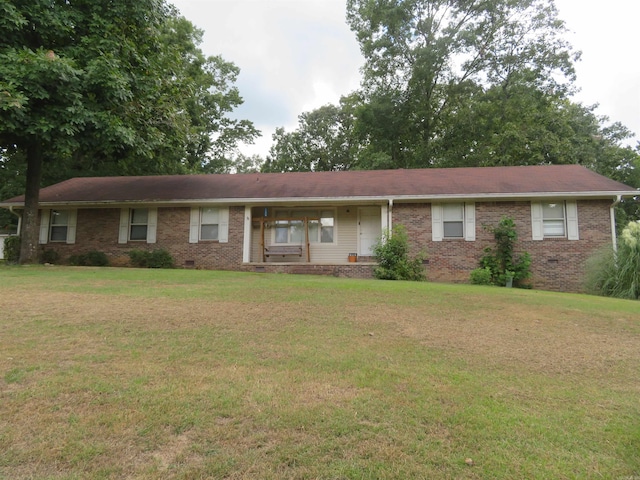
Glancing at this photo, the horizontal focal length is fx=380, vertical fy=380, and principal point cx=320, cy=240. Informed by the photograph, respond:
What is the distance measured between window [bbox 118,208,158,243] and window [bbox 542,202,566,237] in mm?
14124

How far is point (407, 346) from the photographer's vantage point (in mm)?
4445

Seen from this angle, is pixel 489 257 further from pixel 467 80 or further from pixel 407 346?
pixel 467 80

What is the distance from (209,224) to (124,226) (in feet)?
11.2

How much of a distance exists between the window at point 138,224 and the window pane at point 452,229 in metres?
11.3

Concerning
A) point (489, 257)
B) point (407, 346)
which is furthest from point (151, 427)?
point (489, 257)

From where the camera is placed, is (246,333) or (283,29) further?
(283,29)

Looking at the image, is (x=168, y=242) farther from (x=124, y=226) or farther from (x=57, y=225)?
(x=57, y=225)

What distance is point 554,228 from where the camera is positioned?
12812mm

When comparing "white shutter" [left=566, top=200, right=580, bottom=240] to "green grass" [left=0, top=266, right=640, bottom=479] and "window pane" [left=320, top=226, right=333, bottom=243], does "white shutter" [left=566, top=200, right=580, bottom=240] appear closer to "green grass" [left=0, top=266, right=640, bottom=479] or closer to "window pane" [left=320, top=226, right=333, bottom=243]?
"green grass" [left=0, top=266, right=640, bottom=479]

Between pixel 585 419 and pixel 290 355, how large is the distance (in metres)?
2.58

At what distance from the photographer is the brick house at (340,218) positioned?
497 inches

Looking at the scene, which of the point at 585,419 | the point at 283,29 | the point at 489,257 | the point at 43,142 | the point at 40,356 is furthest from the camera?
the point at 283,29

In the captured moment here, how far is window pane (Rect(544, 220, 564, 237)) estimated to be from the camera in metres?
12.8

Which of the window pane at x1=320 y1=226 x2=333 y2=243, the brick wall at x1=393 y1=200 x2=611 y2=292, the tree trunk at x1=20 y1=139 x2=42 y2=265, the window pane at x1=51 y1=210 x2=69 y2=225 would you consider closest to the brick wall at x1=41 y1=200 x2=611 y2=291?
the brick wall at x1=393 y1=200 x2=611 y2=292
